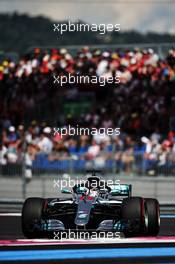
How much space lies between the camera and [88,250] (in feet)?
28.1

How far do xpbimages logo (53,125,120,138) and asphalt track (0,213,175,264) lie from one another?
22.9 feet

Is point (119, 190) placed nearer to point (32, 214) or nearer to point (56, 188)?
point (32, 214)

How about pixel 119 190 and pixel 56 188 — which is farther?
pixel 56 188

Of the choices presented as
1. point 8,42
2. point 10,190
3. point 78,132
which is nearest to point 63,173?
point 10,190

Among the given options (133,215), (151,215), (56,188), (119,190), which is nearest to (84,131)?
(56,188)

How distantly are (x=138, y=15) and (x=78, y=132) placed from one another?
5153 millimetres

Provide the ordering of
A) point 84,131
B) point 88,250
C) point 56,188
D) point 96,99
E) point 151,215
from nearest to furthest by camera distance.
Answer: point 88,250 < point 151,215 < point 56,188 < point 84,131 < point 96,99

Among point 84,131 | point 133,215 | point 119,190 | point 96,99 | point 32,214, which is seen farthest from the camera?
point 96,99

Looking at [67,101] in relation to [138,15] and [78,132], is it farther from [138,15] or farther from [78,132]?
[138,15]

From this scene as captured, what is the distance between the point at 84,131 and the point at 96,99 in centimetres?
218

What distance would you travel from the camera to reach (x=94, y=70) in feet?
63.0

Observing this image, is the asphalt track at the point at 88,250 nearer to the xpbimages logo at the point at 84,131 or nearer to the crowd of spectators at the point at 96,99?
the crowd of spectators at the point at 96,99

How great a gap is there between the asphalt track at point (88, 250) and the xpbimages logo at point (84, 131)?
6.97 m

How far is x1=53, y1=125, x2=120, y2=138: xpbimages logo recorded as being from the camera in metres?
17.1
